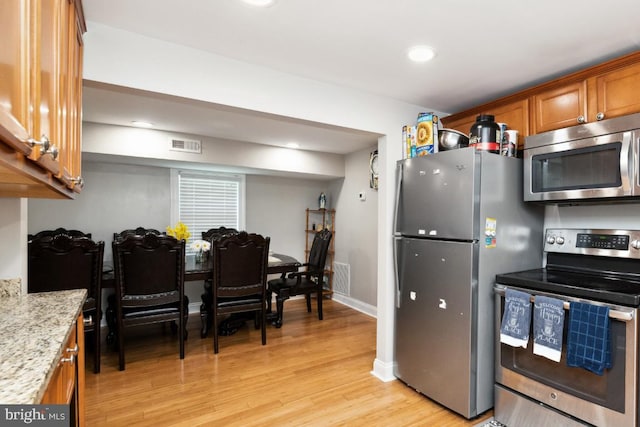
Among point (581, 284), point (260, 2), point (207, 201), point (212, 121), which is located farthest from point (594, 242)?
point (207, 201)

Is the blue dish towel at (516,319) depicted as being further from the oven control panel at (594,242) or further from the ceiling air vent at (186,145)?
the ceiling air vent at (186,145)

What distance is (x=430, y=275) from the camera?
233 cm

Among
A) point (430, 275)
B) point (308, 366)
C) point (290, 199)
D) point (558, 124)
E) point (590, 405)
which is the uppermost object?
point (558, 124)

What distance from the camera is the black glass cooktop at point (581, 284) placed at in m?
1.63

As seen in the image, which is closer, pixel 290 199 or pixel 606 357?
pixel 606 357

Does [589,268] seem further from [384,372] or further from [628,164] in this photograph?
[384,372]

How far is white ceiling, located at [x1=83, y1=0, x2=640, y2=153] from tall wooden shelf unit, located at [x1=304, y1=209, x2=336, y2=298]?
3053 millimetres

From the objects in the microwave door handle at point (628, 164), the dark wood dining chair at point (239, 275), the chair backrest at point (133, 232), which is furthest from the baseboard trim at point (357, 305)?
the microwave door handle at point (628, 164)

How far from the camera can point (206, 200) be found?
4.73 metres

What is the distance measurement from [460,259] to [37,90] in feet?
7.12

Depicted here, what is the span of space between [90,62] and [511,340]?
281 cm

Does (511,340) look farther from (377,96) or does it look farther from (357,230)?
(357,230)

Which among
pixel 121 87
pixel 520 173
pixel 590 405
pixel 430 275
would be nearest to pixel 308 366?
pixel 430 275

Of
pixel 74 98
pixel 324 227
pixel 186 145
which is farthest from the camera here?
pixel 324 227
